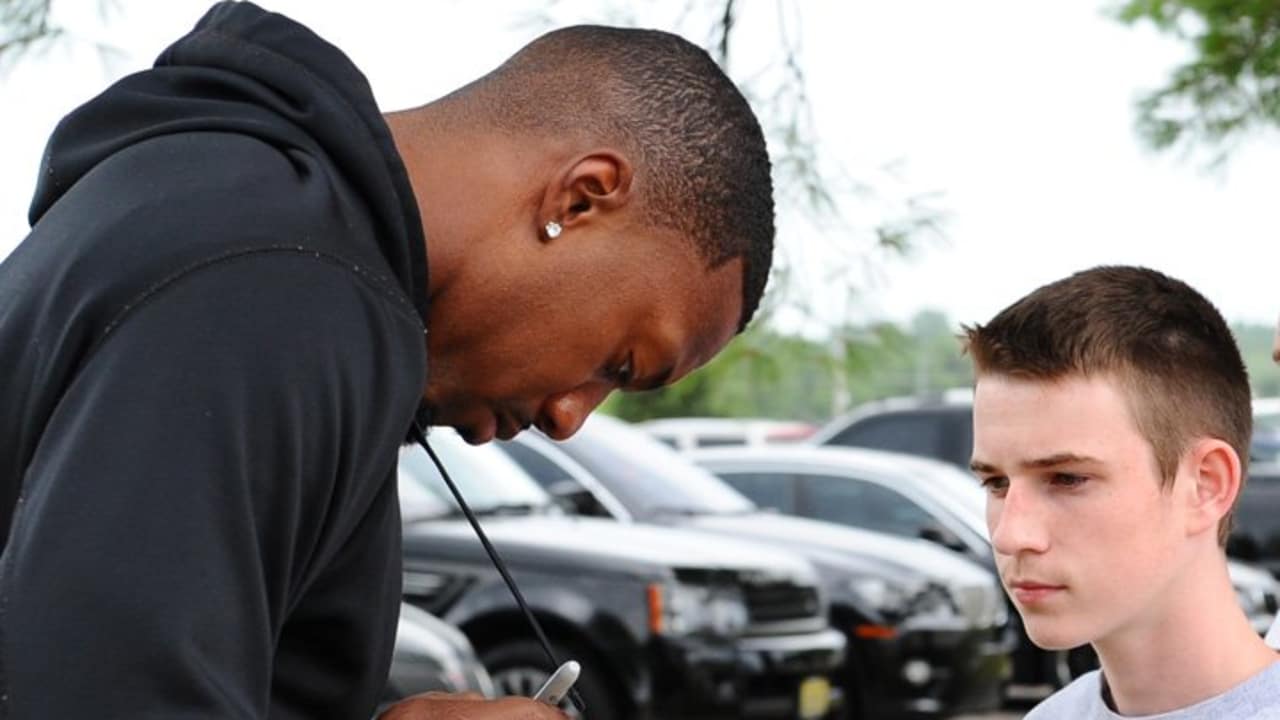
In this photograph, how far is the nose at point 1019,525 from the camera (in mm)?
2592

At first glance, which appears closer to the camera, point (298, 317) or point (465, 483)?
point (298, 317)

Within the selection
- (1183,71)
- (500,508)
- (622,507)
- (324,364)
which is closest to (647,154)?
(324,364)

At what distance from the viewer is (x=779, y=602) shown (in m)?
9.44

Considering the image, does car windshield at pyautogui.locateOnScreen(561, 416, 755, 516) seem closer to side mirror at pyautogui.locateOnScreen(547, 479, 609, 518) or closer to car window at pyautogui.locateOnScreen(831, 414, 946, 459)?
side mirror at pyautogui.locateOnScreen(547, 479, 609, 518)

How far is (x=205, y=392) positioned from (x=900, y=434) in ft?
48.6

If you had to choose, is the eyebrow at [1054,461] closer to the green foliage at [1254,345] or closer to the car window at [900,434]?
the green foliage at [1254,345]

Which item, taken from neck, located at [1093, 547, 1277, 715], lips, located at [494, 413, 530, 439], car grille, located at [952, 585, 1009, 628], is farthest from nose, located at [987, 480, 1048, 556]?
car grille, located at [952, 585, 1009, 628]

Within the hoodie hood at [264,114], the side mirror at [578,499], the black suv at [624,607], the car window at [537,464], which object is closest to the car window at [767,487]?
the car window at [537,464]

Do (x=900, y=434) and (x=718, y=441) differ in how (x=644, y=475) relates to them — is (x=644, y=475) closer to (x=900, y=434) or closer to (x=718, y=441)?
(x=900, y=434)

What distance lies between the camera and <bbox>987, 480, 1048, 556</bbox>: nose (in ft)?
8.50

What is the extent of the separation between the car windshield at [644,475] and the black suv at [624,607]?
77cm

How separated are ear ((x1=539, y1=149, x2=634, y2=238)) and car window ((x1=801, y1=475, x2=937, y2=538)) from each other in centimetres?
1089

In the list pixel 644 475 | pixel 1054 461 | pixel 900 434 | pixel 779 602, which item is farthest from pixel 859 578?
pixel 1054 461

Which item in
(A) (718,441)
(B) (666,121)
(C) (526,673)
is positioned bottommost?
(A) (718,441)
